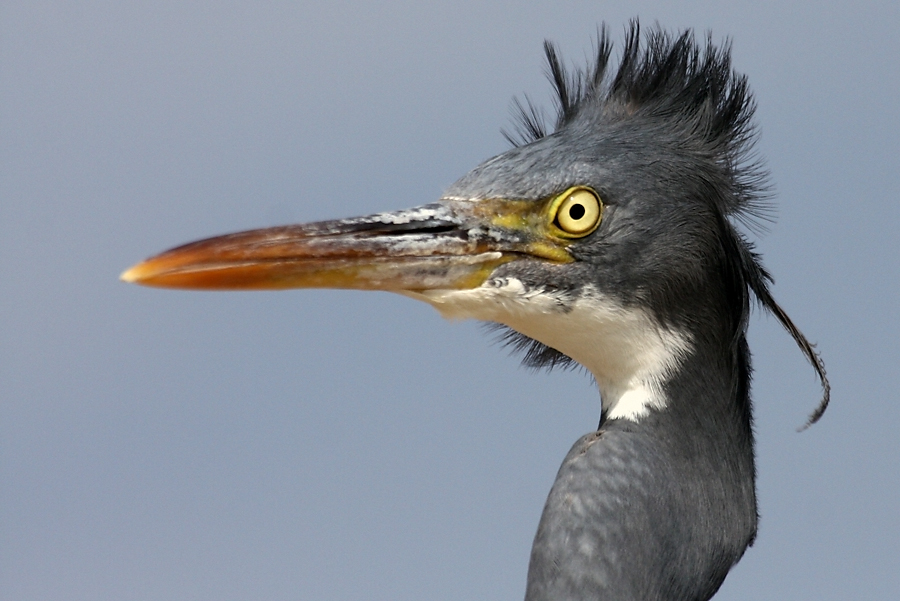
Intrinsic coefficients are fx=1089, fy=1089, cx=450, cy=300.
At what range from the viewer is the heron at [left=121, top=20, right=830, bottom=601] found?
11.1ft

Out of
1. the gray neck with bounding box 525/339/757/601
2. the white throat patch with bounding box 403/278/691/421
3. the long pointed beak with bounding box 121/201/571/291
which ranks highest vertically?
the long pointed beak with bounding box 121/201/571/291

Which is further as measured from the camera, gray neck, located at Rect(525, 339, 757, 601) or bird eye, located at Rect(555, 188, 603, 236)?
bird eye, located at Rect(555, 188, 603, 236)

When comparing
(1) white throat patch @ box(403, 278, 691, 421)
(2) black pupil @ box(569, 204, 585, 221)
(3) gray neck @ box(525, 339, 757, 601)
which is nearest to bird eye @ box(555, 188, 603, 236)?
(2) black pupil @ box(569, 204, 585, 221)

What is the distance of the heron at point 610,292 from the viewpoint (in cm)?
338

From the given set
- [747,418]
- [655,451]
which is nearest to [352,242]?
[655,451]

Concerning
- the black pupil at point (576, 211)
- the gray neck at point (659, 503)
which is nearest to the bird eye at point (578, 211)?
the black pupil at point (576, 211)

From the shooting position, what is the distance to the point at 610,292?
3492 mm

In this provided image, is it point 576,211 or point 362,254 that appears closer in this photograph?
point 362,254

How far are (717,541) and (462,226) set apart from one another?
4.29 ft

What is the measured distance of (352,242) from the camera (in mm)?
3439

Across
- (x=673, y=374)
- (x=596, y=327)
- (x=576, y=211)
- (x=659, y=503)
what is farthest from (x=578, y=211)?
(x=659, y=503)

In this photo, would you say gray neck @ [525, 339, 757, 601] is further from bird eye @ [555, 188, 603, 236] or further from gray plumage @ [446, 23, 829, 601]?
bird eye @ [555, 188, 603, 236]

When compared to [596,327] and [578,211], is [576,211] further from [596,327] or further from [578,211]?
[596,327]

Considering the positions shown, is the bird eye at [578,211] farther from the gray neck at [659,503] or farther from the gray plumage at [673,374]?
the gray neck at [659,503]
